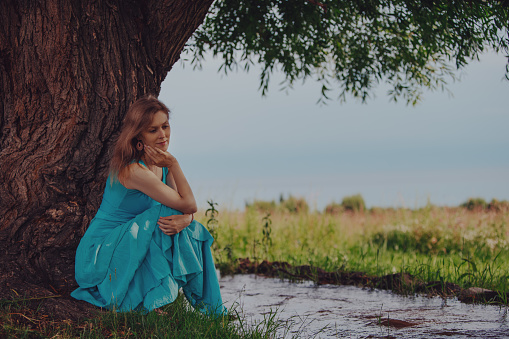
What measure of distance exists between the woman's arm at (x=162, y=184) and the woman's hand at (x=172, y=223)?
0.23 feet

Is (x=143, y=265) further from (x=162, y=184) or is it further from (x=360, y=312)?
(x=360, y=312)

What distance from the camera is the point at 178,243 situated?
3.82 m

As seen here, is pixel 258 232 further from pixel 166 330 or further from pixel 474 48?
pixel 166 330

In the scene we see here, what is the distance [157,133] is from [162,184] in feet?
1.65

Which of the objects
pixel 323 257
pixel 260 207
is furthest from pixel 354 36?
pixel 260 207

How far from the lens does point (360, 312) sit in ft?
14.6

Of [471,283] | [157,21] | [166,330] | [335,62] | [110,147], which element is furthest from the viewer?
[335,62]

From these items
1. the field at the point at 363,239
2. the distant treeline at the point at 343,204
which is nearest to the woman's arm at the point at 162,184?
the field at the point at 363,239

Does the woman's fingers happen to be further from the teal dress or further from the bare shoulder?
the bare shoulder

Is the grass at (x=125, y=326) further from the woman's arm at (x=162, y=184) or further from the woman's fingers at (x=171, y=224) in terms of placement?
the woman's arm at (x=162, y=184)

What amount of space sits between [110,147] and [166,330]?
5.65 ft

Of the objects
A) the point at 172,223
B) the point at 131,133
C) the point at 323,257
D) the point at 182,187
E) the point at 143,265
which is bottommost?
the point at 323,257

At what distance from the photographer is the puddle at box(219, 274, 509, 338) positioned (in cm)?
377

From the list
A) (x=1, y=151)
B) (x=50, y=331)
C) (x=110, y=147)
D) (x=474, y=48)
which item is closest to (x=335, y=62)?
(x=474, y=48)
